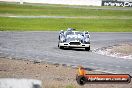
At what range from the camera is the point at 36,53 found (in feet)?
81.4

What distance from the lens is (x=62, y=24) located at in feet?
166

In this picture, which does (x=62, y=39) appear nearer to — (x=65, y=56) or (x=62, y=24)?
(x=65, y=56)

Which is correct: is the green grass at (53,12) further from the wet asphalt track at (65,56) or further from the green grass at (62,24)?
the wet asphalt track at (65,56)

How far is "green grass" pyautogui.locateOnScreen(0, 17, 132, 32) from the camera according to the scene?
46.6 meters

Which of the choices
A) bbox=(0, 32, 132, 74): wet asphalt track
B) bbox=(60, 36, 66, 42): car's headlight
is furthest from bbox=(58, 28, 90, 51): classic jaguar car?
bbox=(0, 32, 132, 74): wet asphalt track

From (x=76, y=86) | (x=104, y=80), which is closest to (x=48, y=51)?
(x=76, y=86)

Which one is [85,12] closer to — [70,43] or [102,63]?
[70,43]

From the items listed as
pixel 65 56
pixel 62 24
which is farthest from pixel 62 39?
pixel 62 24

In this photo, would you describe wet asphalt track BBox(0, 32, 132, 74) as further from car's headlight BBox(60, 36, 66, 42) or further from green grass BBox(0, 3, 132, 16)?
green grass BBox(0, 3, 132, 16)

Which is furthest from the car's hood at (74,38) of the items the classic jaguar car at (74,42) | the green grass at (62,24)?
the green grass at (62,24)

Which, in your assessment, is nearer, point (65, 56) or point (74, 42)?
point (65, 56)

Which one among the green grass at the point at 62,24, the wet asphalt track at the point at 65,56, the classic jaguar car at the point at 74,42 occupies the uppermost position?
the classic jaguar car at the point at 74,42

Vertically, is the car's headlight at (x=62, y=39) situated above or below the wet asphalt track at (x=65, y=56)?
above

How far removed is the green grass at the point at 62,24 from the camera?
46.6 metres
